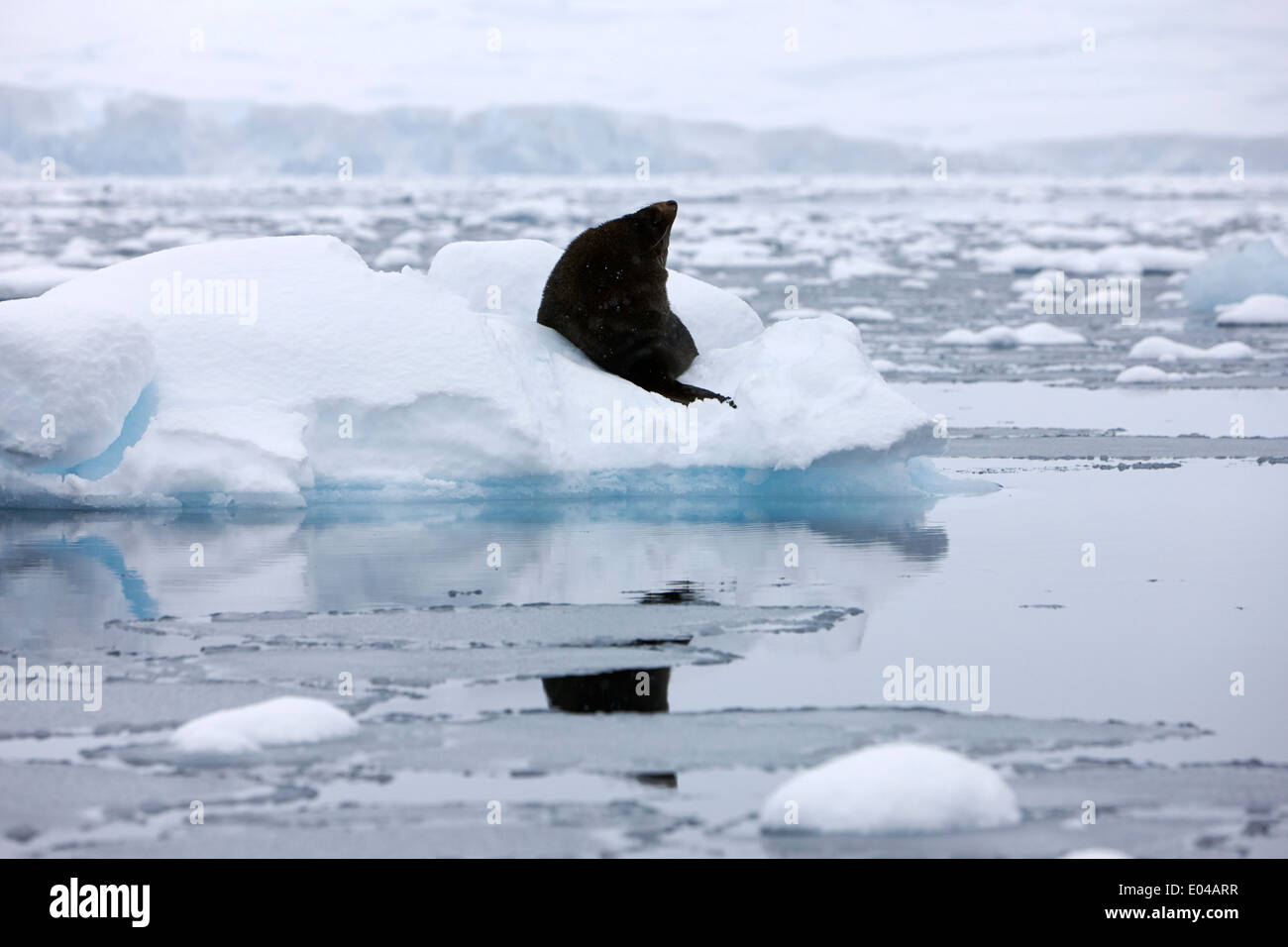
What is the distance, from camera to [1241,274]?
56.9ft

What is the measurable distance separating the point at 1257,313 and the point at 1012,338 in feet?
10.7

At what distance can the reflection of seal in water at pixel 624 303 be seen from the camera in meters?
7.51

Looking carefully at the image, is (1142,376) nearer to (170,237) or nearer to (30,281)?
Result: (30,281)

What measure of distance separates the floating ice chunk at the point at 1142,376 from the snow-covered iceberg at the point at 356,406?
4.45 m

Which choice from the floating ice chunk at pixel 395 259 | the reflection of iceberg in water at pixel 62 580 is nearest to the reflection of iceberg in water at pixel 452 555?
the reflection of iceberg in water at pixel 62 580

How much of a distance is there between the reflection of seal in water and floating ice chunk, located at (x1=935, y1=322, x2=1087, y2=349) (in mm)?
6604

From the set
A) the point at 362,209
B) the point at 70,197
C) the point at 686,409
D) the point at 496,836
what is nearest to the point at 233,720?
the point at 496,836

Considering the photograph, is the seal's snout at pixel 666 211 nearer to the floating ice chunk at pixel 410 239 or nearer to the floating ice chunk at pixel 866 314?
the floating ice chunk at pixel 866 314

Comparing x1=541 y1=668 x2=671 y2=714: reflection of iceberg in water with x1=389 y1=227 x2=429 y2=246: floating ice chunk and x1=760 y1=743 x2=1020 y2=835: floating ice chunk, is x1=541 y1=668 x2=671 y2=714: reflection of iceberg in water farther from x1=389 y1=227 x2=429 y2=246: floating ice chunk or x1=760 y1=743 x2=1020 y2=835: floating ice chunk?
x1=389 y1=227 x2=429 y2=246: floating ice chunk

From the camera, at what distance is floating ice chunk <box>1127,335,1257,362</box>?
1275 centimetres

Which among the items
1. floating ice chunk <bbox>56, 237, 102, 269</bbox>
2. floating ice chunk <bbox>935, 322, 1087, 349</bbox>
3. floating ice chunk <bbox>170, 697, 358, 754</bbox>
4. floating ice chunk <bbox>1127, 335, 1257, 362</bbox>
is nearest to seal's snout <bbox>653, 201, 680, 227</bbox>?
floating ice chunk <bbox>170, 697, 358, 754</bbox>

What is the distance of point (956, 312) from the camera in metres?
16.9
